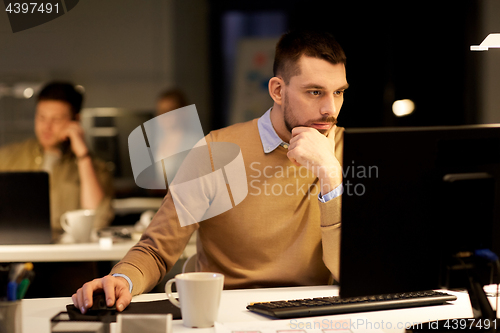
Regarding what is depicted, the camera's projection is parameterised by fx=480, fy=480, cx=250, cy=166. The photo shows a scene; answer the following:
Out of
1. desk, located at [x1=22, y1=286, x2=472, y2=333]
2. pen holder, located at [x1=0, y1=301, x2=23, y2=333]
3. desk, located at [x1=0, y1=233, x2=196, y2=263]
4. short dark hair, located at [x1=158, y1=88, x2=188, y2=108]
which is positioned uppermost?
short dark hair, located at [x1=158, y1=88, x2=188, y2=108]

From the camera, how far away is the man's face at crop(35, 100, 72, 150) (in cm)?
280

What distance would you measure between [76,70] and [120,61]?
36 cm

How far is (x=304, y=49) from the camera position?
1.42 metres

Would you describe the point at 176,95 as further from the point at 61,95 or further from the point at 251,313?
the point at 251,313

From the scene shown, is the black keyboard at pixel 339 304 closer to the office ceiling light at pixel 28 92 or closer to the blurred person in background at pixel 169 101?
the blurred person in background at pixel 169 101

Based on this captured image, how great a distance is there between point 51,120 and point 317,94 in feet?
6.44

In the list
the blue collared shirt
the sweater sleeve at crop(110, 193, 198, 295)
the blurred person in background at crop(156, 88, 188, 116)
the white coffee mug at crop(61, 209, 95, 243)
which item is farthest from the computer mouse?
the blurred person in background at crop(156, 88, 188, 116)

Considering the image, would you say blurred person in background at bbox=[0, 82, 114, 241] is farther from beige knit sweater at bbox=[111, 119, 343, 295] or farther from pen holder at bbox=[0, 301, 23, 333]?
pen holder at bbox=[0, 301, 23, 333]

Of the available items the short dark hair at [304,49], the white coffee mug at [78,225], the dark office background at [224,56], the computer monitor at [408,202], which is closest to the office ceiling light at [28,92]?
the dark office background at [224,56]

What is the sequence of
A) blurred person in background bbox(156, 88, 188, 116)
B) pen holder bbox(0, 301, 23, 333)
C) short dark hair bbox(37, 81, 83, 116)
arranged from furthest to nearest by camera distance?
blurred person in background bbox(156, 88, 188, 116) → short dark hair bbox(37, 81, 83, 116) → pen holder bbox(0, 301, 23, 333)

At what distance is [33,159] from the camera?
9.30ft

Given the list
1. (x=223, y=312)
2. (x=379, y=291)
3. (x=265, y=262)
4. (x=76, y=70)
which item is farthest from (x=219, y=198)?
(x=76, y=70)

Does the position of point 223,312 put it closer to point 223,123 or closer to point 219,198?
point 219,198

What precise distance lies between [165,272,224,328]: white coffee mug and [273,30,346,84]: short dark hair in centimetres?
79
